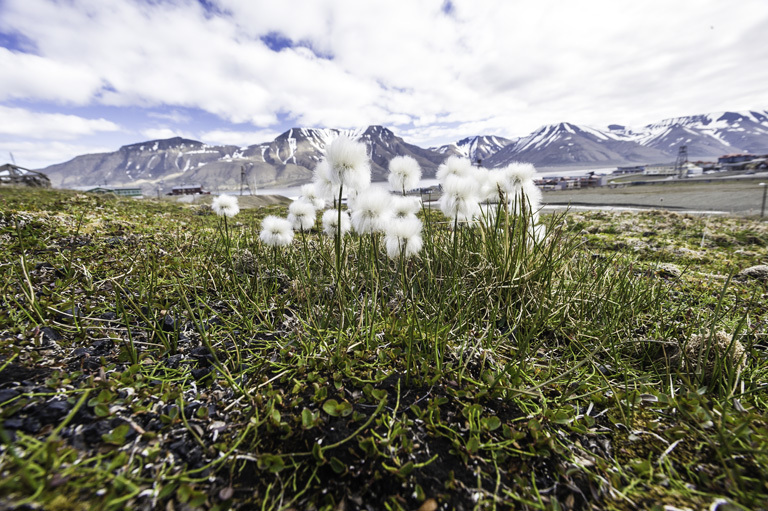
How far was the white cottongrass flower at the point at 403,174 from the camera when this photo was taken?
8.83 feet

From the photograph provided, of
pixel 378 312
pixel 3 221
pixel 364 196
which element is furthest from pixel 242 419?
pixel 3 221

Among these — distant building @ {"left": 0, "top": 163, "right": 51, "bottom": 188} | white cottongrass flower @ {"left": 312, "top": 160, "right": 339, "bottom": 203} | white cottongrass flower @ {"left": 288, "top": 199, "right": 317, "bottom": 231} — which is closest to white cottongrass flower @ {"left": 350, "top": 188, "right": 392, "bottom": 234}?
white cottongrass flower @ {"left": 312, "top": 160, "right": 339, "bottom": 203}

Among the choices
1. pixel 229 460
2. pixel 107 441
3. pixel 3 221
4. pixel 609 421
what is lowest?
pixel 609 421

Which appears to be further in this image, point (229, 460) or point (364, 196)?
point (364, 196)

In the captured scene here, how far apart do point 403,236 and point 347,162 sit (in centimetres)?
71

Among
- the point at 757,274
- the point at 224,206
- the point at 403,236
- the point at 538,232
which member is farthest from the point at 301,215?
the point at 757,274

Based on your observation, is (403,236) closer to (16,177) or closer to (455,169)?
(455,169)

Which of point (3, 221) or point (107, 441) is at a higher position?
point (3, 221)

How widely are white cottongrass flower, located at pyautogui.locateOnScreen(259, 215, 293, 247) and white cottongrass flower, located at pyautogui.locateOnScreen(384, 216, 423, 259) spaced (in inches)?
51.4

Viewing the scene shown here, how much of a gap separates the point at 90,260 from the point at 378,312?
3.26 meters

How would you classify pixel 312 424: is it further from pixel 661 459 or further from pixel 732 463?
pixel 732 463

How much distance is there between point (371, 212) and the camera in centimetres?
232

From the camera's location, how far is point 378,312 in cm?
254

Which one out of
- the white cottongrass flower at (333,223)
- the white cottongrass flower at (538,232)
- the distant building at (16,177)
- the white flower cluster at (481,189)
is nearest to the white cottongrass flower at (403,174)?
the white flower cluster at (481,189)
